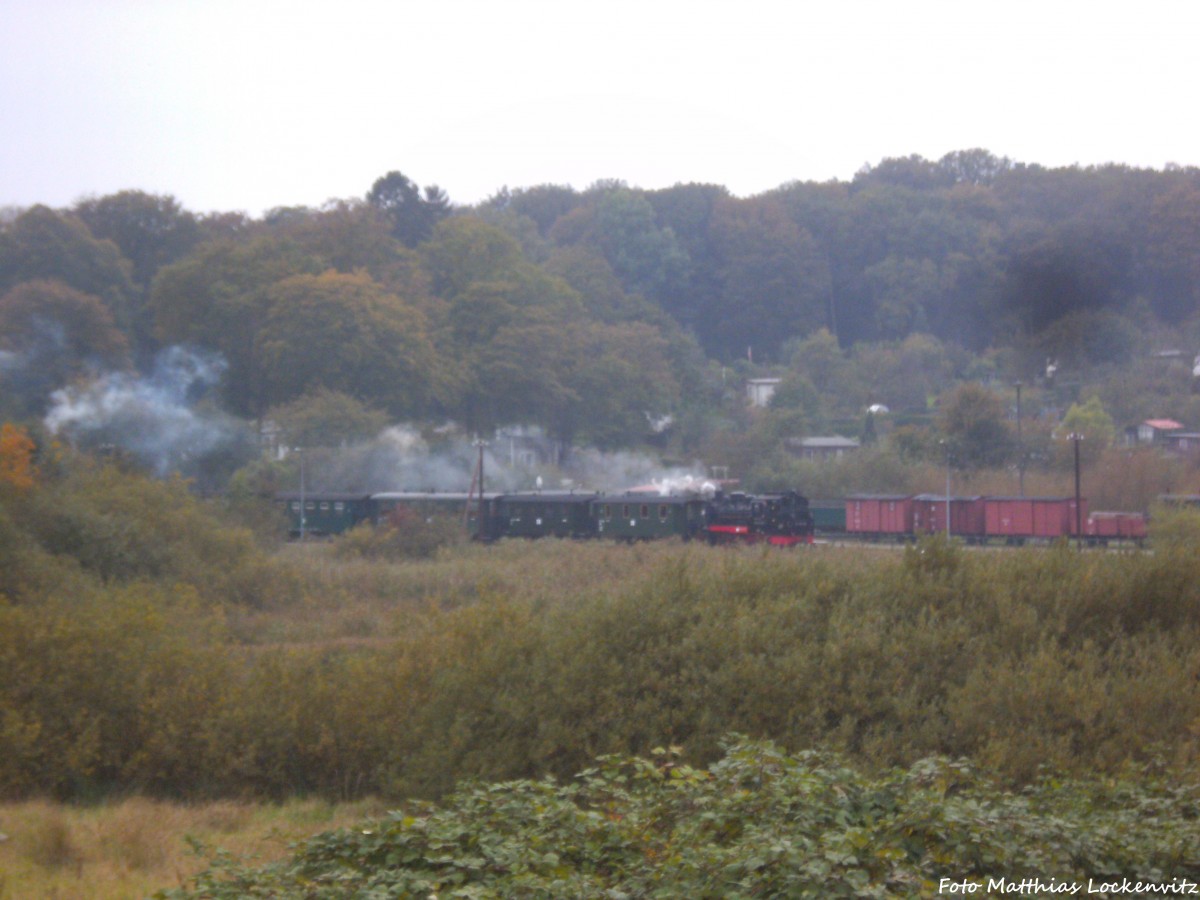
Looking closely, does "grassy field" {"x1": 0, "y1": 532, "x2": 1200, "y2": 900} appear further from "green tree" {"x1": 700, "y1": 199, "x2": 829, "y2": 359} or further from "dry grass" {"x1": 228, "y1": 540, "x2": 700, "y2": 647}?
"green tree" {"x1": 700, "y1": 199, "x2": 829, "y2": 359}

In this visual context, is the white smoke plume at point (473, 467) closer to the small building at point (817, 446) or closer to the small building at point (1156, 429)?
the small building at point (817, 446)

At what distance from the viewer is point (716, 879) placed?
554 cm

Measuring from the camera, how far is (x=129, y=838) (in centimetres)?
1013

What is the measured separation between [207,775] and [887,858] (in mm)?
10836

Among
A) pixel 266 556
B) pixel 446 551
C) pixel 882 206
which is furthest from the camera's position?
pixel 882 206

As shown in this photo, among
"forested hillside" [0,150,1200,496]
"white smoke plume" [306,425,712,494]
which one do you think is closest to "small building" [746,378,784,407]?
"forested hillside" [0,150,1200,496]

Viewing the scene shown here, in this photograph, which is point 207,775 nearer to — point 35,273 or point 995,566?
point 995,566

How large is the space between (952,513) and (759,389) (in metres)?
31.0

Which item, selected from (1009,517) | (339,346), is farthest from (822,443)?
(339,346)

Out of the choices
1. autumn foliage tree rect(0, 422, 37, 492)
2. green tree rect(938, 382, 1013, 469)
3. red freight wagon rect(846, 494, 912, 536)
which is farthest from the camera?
green tree rect(938, 382, 1013, 469)

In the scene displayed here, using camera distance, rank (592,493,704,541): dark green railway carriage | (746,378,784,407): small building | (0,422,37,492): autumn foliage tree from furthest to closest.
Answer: (746,378,784,407): small building < (592,493,704,541): dark green railway carriage < (0,422,37,492): autumn foliage tree

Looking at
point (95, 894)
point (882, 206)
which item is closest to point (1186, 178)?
point (95, 894)

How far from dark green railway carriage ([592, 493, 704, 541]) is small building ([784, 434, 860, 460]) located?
60.8ft

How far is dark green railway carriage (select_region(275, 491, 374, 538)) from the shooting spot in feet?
138
